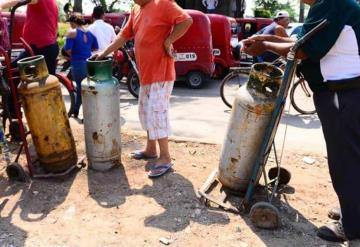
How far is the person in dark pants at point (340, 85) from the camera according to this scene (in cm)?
270

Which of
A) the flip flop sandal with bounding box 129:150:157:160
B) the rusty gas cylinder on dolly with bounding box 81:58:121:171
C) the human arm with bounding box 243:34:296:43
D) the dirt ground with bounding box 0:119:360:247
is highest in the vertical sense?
the human arm with bounding box 243:34:296:43

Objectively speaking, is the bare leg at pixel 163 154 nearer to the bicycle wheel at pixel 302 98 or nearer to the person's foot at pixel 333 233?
the person's foot at pixel 333 233

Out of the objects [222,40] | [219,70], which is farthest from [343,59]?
[219,70]

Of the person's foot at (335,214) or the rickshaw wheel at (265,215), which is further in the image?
the person's foot at (335,214)

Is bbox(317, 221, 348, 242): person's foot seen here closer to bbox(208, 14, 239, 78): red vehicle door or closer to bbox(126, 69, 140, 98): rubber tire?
bbox(126, 69, 140, 98): rubber tire

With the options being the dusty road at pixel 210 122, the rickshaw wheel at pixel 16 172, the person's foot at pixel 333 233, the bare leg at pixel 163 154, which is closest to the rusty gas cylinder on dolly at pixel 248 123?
the person's foot at pixel 333 233

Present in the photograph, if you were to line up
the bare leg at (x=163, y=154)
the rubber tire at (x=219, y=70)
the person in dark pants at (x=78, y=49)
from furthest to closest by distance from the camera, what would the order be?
the rubber tire at (x=219, y=70), the person in dark pants at (x=78, y=49), the bare leg at (x=163, y=154)

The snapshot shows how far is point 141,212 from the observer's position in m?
3.55

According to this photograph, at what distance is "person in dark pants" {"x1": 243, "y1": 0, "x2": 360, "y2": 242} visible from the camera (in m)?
2.70

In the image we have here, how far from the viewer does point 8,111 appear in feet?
15.9

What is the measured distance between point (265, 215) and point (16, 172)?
231 centimetres

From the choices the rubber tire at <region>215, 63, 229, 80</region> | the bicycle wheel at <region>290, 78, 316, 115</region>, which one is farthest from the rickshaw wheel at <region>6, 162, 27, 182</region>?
the rubber tire at <region>215, 63, 229, 80</region>

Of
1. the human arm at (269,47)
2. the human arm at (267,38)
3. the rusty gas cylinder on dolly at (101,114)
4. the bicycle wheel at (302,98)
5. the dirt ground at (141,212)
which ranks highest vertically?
the human arm at (267,38)

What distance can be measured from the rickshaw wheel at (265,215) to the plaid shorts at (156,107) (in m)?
1.27
